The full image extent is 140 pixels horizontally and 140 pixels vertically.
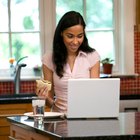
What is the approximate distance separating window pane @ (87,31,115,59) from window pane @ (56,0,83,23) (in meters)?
0.30

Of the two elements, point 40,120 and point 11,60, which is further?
point 11,60

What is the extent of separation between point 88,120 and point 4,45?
2276 mm

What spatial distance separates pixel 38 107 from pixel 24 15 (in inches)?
87.2

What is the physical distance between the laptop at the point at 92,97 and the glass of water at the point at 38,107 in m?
0.15

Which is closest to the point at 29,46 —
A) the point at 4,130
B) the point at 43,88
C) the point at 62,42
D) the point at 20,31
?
the point at 20,31

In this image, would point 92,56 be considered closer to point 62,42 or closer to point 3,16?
point 62,42

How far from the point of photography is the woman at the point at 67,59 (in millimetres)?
2762

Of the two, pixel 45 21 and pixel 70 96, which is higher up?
pixel 45 21

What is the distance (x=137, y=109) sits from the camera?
3.96m

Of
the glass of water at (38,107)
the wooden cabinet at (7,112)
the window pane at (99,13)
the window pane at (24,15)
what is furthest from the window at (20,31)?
the glass of water at (38,107)

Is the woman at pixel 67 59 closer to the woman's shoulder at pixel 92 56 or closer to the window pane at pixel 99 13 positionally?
the woman's shoulder at pixel 92 56

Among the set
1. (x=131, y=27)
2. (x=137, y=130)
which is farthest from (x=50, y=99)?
(x=131, y=27)

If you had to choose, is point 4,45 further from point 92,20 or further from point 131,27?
point 131,27

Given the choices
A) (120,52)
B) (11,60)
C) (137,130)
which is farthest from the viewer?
(120,52)
